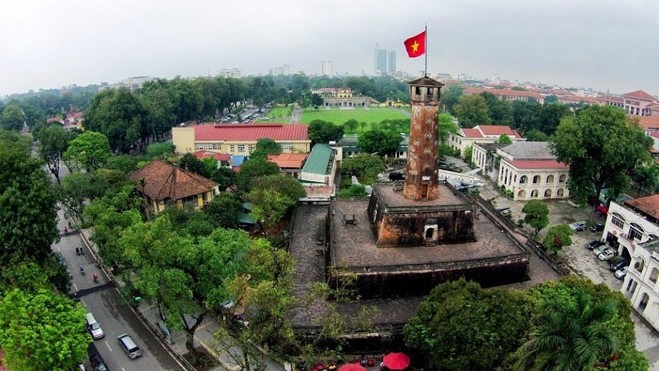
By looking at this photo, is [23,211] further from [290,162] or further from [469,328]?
[290,162]

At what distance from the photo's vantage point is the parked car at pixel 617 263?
1147 inches

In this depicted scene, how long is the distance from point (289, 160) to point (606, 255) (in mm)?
30062

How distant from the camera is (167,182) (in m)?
34.3

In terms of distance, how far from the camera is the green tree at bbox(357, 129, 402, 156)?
5428 centimetres

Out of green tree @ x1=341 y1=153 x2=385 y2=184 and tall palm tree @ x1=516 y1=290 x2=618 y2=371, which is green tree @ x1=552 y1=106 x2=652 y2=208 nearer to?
green tree @ x1=341 y1=153 x2=385 y2=184

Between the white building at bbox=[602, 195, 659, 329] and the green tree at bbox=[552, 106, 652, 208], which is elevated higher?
the green tree at bbox=[552, 106, 652, 208]

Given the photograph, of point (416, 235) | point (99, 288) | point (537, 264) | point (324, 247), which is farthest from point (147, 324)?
point (537, 264)

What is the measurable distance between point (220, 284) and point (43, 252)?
31.0 ft

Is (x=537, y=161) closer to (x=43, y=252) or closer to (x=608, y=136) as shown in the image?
(x=608, y=136)

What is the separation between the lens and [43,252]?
21453 millimetres

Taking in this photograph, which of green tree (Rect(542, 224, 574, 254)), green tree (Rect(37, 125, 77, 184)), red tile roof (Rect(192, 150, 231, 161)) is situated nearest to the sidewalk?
green tree (Rect(542, 224, 574, 254))

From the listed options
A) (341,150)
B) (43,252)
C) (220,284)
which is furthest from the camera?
(341,150)

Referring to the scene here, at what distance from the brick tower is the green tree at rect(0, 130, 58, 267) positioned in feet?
63.8

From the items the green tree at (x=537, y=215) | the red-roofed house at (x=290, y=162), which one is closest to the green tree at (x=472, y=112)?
the red-roofed house at (x=290, y=162)
